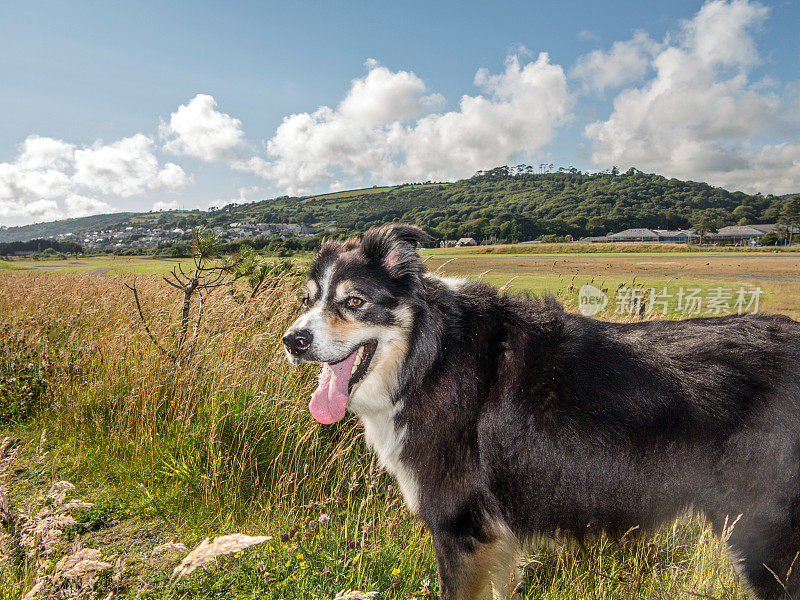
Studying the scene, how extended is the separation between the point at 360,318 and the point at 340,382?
19.2 inches

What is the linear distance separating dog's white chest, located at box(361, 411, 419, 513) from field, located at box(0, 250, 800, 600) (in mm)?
461

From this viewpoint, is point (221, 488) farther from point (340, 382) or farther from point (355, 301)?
point (355, 301)

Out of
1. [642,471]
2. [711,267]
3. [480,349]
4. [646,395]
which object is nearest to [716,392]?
[646,395]

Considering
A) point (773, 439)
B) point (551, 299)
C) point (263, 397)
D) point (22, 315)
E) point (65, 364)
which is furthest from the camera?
point (22, 315)

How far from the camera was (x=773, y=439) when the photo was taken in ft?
7.28

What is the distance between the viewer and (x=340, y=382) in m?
2.92

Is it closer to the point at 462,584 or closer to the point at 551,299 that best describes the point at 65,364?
the point at 462,584

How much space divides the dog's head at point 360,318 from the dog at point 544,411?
1 centimetres

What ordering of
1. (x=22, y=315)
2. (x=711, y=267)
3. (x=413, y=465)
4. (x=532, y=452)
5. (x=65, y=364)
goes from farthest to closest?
(x=711, y=267), (x=22, y=315), (x=65, y=364), (x=413, y=465), (x=532, y=452)

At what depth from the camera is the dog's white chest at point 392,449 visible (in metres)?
2.71

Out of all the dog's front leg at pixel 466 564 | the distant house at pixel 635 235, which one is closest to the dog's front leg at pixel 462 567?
the dog's front leg at pixel 466 564

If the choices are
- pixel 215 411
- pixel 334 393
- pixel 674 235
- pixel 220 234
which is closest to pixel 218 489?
pixel 215 411

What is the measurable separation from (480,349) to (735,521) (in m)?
1.61

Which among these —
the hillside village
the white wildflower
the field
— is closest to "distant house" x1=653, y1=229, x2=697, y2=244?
the hillside village
